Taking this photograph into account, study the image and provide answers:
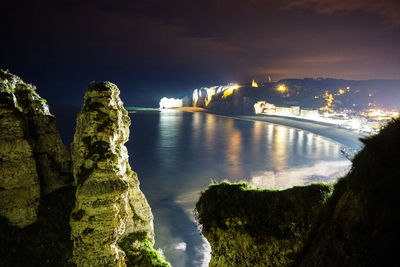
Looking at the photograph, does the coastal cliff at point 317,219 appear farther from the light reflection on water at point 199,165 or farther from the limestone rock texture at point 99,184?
the light reflection on water at point 199,165

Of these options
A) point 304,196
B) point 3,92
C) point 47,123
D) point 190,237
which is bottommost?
point 190,237

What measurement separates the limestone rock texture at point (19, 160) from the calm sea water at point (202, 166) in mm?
10352

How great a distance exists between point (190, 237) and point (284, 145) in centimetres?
5414

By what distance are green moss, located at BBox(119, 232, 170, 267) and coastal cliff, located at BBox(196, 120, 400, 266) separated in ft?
17.3

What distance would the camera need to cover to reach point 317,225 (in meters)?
5.27

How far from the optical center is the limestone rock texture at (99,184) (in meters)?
8.51

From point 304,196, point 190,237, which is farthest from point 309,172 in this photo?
point 304,196

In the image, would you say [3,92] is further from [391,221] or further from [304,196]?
[391,221]

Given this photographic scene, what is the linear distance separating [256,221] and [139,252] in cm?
815

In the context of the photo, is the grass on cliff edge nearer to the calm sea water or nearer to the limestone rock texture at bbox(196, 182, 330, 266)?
the limestone rock texture at bbox(196, 182, 330, 266)

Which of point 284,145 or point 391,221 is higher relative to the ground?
point 391,221

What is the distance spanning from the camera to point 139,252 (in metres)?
12.0

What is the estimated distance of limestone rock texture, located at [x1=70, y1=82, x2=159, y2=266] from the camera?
851 centimetres

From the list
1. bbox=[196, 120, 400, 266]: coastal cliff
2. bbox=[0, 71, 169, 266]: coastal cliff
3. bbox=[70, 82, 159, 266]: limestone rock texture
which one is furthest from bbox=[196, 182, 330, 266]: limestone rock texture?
bbox=[0, 71, 169, 266]: coastal cliff
